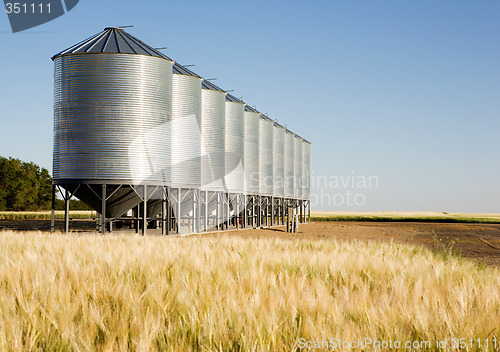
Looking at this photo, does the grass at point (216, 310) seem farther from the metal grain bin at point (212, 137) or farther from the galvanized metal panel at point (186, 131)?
the metal grain bin at point (212, 137)

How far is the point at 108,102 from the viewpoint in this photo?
25.1 meters

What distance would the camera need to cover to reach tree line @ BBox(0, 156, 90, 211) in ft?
301

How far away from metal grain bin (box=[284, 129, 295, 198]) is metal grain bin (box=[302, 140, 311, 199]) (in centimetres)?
597

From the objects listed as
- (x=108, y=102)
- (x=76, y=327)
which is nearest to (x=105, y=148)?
(x=108, y=102)

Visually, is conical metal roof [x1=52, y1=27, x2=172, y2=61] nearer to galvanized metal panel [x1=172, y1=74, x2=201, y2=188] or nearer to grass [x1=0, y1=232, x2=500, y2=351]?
galvanized metal panel [x1=172, y1=74, x2=201, y2=188]

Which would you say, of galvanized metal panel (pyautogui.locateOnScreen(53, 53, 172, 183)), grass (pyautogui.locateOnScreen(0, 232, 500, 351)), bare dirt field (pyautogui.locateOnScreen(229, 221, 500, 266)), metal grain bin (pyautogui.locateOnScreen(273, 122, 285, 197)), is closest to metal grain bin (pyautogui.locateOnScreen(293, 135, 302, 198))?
metal grain bin (pyautogui.locateOnScreen(273, 122, 285, 197))

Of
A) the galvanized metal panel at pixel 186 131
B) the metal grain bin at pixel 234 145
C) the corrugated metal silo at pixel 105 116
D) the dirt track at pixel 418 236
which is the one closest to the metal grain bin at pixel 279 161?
the dirt track at pixel 418 236

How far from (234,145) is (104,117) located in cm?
1571

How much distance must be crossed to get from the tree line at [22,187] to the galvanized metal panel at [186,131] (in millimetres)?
72199

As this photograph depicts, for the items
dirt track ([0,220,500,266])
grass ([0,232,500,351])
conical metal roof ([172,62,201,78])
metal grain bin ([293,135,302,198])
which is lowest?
dirt track ([0,220,500,266])

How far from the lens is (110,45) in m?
26.2

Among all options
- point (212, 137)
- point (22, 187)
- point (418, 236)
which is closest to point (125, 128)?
point (212, 137)

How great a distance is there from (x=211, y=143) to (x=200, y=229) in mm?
6720

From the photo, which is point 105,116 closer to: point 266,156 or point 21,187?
point 266,156
